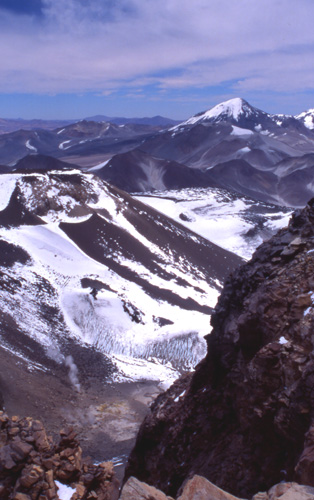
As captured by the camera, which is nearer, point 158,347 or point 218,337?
point 218,337

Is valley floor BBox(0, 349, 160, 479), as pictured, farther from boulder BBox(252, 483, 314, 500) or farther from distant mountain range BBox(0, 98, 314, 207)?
distant mountain range BBox(0, 98, 314, 207)

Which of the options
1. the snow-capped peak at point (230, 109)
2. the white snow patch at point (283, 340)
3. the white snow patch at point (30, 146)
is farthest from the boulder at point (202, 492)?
the snow-capped peak at point (230, 109)

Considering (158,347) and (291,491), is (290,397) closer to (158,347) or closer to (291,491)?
(291,491)

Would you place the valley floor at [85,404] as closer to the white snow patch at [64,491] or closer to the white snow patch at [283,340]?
the white snow patch at [64,491]

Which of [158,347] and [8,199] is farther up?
[8,199]

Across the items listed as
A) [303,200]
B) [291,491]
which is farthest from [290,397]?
[303,200]
